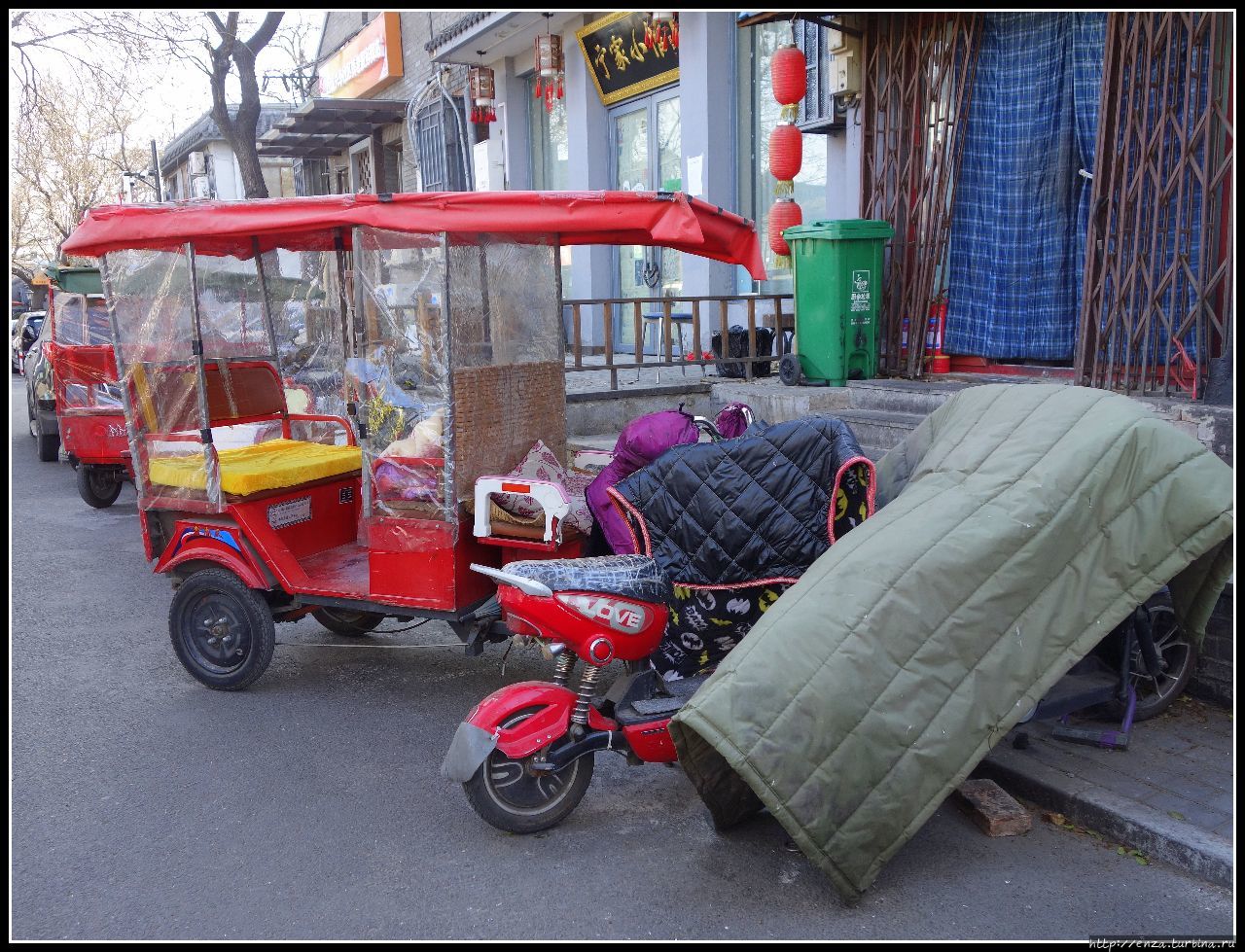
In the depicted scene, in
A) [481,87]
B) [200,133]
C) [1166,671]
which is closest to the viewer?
[1166,671]

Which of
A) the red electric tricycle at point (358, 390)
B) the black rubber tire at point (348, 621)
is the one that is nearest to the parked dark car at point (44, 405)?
the red electric tricycle at point (358, 390)

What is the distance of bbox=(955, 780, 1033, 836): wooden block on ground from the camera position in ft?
11.8

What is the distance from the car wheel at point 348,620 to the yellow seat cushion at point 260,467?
857mm

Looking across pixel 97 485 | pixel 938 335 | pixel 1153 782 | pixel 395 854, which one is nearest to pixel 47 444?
pixel 97 485

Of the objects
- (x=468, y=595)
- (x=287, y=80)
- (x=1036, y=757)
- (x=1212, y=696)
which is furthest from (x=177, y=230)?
(x=287, y=80)

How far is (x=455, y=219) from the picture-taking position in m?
4.38

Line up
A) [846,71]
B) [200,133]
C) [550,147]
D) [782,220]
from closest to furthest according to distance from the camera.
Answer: [846,71] < [782,220] < [550,147] < [200,133]

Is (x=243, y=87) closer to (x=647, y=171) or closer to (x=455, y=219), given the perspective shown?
(x=647, y=171)

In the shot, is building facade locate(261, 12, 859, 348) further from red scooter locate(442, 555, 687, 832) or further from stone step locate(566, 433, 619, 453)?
red scooter locate(442, 555, 687, 832)

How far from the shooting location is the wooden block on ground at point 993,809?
11.8ft

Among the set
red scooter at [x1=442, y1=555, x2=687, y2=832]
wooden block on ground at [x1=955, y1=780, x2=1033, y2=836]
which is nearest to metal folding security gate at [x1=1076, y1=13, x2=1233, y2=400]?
wooden block on ground at [x1=955, y1=780, x2=1033, y2=836]

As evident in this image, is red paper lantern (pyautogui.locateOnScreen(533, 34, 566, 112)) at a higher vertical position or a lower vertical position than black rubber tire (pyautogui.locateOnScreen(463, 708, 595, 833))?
higher

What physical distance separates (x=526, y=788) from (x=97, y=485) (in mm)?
8409

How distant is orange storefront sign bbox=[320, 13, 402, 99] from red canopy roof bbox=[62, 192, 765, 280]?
15979 millimetres
